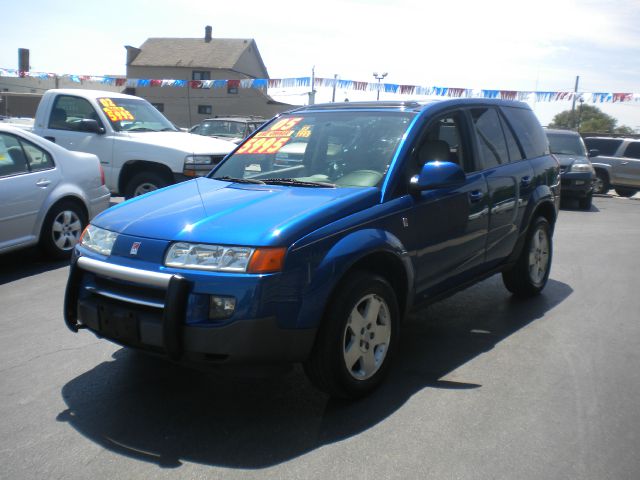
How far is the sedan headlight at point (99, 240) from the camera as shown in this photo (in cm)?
359

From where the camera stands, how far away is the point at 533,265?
5.95 meters

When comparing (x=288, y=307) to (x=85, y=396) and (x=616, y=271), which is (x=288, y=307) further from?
(x=616, y=271)

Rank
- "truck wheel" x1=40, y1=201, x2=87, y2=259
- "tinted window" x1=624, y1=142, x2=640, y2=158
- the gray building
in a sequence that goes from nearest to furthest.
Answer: "truck wheel" x1=40, y1=201, x2=87, y2=259 → "tinted window" x1=624, y1=142, x2=640, y2=158 → the gray building

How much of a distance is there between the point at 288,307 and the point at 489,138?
2.76 m

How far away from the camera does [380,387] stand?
3.91 m

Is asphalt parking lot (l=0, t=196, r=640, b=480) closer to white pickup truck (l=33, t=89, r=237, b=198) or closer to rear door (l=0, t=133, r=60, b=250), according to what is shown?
rear door (l=0, t=133, r=60, b=250)

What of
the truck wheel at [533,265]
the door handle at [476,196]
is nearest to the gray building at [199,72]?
the truck wheel at [533,265]

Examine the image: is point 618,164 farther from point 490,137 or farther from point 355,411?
point 355,411

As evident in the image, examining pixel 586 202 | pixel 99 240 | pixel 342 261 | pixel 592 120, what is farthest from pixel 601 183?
pixel 592 120

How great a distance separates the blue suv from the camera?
3176 mm

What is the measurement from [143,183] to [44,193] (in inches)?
107

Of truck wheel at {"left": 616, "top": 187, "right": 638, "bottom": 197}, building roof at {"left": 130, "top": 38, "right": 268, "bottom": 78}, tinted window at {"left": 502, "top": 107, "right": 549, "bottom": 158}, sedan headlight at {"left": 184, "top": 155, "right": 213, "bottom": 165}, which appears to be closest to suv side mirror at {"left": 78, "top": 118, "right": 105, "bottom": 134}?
sedan headlight at {"left": 184, "top": 155, "right": 213, "bottom": 165}

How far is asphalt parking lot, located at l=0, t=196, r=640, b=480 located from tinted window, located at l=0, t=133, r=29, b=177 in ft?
6.06

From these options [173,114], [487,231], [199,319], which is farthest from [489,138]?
[173,114]
